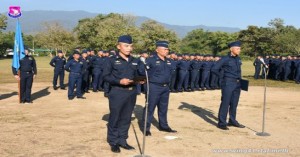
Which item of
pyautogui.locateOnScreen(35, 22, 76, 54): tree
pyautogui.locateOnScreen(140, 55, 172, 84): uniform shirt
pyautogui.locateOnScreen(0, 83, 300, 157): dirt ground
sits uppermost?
pyautogui.locateOnScreen(35, 22, 76, 54): tree

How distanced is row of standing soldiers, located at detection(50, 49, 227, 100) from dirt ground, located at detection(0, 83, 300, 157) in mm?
2177

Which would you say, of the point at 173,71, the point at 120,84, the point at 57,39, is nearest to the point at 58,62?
the point at 173,71

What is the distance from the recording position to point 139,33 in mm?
55844

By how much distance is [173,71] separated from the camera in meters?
14.3

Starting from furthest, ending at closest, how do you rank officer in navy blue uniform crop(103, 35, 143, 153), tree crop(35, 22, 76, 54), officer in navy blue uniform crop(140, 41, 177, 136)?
tree crop(35, 22, 76, 54) < officer in navy blue uniform crop(140, 41, 177, 136) < officer in navy blue uniform crop(103, 35, 143, 153)

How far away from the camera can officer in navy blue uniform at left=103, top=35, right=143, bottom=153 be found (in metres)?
6.32

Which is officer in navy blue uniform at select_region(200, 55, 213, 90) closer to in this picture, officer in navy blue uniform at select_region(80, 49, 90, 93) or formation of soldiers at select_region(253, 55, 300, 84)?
officer in navy blue uniform at select_region(80, 49, 90, 93)

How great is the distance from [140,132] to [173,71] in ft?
20.8

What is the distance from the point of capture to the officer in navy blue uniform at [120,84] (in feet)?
20.7

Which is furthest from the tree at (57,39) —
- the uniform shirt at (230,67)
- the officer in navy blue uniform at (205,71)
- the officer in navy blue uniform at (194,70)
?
the uniform shirt at (230,67)

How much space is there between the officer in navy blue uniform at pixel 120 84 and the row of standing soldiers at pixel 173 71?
739 centimetres

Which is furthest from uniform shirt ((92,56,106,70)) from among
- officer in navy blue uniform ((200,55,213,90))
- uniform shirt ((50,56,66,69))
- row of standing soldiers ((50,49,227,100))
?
officer in navy blue uniform ((200,55,213,90))

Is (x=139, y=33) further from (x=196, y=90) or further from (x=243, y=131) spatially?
(x=243, y=131)

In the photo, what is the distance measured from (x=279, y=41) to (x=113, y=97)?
6783 cm
